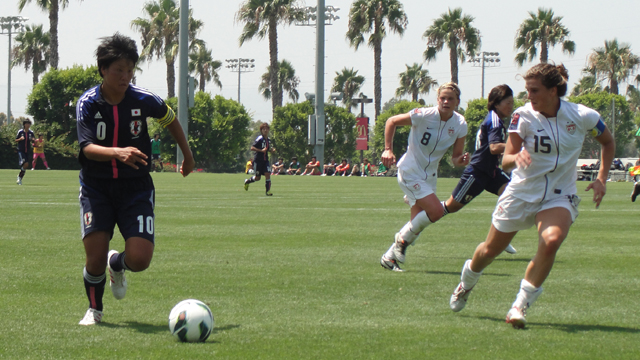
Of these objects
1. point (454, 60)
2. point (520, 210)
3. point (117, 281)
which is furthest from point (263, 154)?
point (454, 60)

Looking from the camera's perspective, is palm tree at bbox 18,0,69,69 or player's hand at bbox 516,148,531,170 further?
palm tree at bbox 18,0,69,69

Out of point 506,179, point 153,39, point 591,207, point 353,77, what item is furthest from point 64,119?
point 506,179

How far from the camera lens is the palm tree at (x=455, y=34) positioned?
212 ft

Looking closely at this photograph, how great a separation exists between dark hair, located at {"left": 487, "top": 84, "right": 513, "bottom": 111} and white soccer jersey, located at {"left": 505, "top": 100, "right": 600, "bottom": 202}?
125 inches

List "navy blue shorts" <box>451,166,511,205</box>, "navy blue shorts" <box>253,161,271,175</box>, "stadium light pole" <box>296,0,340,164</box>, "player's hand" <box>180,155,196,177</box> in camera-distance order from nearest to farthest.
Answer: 1. "player's hand" <box>180,155,196,177</box>
2. "navy blue shorts" <box>451,166,511,205</box>
3. "navy blue shorts" <box>253,161,271,175</box>
4. "stadium light pole" <box>296,0,340,164</box>

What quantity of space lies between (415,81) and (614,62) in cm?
2292

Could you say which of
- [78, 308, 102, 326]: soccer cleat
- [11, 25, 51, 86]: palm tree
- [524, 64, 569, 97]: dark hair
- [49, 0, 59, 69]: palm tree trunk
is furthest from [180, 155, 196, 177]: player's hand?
[11, 25, 51, 86]: palm tree

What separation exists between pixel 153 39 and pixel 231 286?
2453 inches

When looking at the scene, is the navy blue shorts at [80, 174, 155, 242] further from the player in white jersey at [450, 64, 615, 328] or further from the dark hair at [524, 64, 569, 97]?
the dark hair at [524, 64, 569, 97]

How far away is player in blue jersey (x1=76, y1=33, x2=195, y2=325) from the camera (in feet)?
16.9

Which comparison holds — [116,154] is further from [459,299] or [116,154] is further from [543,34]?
[543,34]

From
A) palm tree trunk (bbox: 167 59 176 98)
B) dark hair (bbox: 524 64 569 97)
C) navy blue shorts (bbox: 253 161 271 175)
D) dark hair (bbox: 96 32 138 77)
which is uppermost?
palm tree trunk (bbox: 167 59 176 98)

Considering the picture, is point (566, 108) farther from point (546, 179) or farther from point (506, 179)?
point (506, 179)

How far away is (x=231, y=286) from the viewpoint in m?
6.73
